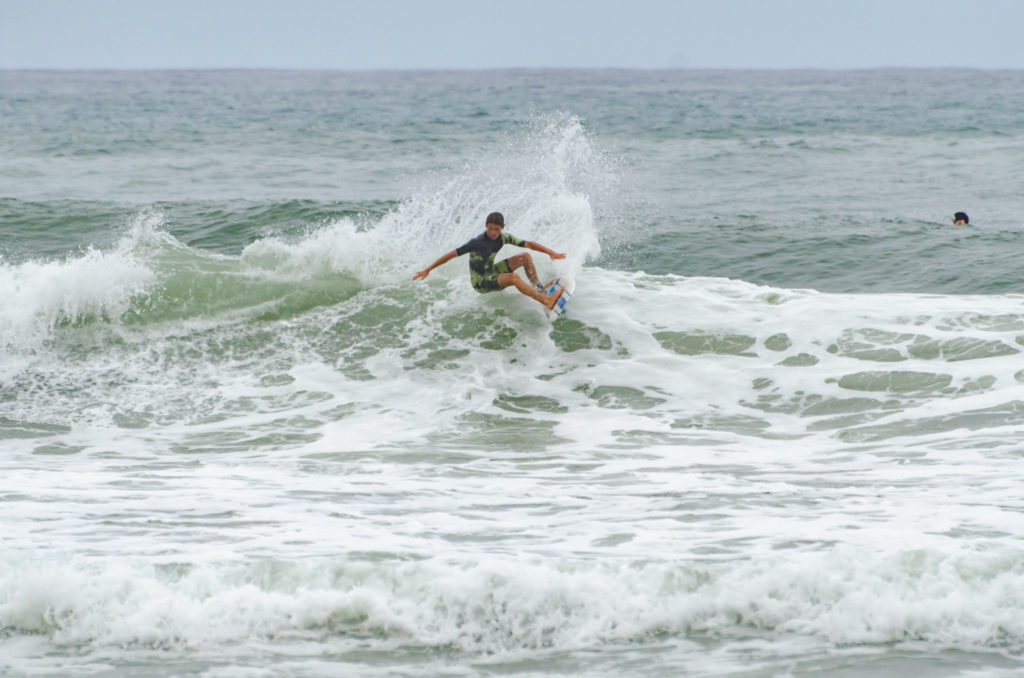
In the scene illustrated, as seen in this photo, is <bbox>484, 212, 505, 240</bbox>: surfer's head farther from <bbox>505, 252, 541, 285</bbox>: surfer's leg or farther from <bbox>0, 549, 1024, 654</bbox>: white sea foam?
<bbox>0, 549, 1024, 654</bbox>: white sea foam

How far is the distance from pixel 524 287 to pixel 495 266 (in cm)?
43

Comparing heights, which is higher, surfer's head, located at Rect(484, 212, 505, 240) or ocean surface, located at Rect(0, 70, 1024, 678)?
surfer's head, located at Rect(484, 212, 505, 240)

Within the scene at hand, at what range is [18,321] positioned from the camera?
12.3 m

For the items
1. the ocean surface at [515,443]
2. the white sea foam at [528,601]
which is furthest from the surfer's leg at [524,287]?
the white sea foam at [528,601]

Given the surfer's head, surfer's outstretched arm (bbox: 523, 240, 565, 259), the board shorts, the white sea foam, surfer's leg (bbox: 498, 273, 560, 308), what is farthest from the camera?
the board shorts

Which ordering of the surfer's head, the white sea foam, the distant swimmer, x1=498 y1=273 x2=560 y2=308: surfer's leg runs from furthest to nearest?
x1=498 y1=273 x2=560 y2=308: surfer's leg < the distant swimmer < the surfer's head < the white sea foam

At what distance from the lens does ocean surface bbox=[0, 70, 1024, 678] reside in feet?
17.7

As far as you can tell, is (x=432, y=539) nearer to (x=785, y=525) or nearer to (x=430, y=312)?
(x=785, y=525)

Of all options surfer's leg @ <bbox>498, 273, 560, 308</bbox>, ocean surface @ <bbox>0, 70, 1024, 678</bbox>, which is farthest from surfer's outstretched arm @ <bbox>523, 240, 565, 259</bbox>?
ocean surface @ <bbox>0, 70, 1024, 678</bbox>

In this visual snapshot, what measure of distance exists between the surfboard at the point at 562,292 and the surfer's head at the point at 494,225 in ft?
3.14

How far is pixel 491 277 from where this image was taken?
1238cm

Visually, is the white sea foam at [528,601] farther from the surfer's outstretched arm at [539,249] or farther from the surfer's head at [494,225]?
the surfer's head at [494,225]

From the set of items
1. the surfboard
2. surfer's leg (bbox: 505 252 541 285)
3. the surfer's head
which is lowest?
the surfboard

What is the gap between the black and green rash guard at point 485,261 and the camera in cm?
1216
